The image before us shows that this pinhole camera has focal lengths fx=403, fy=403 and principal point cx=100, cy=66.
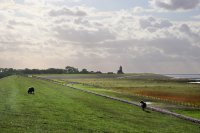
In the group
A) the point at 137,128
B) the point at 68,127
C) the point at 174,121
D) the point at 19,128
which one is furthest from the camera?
the point at 174,121

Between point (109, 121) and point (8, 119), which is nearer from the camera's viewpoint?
point (8, 119)

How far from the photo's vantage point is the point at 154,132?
35969mm

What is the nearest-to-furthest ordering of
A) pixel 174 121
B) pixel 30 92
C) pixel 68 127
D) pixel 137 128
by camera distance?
pixel 68 127, pixel 137 128, pixel 174 121, pixel 30 92

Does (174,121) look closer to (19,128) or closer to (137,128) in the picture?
(137,128)

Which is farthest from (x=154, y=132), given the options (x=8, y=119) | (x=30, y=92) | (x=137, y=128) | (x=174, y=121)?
(x=30, y=92)

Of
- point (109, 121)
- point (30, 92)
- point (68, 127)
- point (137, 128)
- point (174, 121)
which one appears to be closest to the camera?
point (68, 127)

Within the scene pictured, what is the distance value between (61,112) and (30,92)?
103 ft

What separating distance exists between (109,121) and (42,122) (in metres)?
7.70

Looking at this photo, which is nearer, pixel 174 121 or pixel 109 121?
pixel 109 121

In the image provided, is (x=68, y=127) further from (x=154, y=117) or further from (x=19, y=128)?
(x=154, y=117)

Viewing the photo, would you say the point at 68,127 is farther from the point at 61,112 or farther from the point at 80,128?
the point at 61,112

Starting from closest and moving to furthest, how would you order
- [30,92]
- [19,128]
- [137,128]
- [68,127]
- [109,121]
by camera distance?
[19,128]
[68,127]
[137,128]
[109,121]
[30,92]

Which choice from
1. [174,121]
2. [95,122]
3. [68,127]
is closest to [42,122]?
[68,127]

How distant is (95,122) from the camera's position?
3872 centimetres
